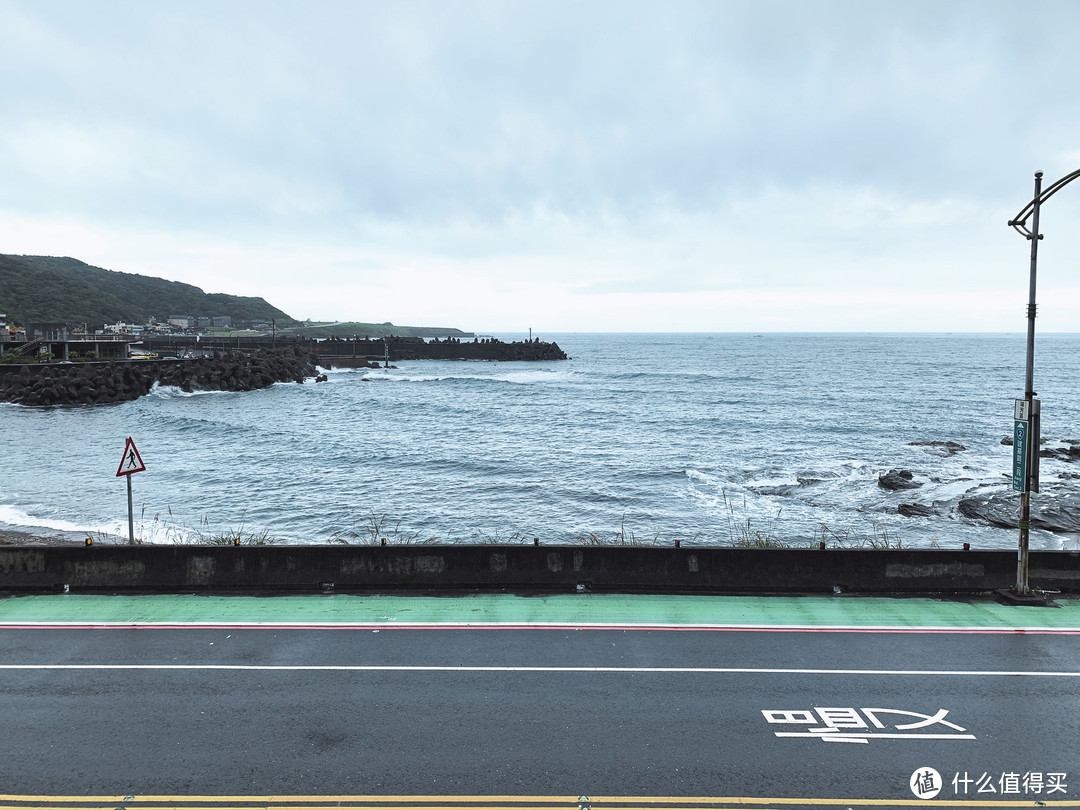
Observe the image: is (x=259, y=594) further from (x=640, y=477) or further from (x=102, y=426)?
(x=102, y=426)

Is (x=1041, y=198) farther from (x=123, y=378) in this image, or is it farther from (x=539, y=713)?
(x=123, y=378)

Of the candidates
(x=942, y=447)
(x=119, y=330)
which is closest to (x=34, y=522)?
(x=942, y=447)

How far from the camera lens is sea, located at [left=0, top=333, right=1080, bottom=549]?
23234 mm

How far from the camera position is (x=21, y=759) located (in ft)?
23.8

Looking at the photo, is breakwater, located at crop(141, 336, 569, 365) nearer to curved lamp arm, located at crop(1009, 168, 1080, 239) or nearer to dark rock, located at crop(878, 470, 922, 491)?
dark rock, located at crop(878, 470, 922, 491)

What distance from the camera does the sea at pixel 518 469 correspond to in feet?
76.2

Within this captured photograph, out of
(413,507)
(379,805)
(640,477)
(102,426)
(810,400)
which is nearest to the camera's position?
(379,805)

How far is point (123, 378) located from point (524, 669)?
6777 centimetres

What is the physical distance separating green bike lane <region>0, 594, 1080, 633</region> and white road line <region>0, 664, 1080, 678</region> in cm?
154

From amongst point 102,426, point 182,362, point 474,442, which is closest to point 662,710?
point 474,442

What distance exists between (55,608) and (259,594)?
3.29 meters

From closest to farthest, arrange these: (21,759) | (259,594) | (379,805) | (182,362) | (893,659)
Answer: (379,805)
(21,759)
(893,659)
(259,594)
(182,362)

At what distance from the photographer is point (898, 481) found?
98.5 feet

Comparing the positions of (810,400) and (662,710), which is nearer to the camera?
(662,710)
